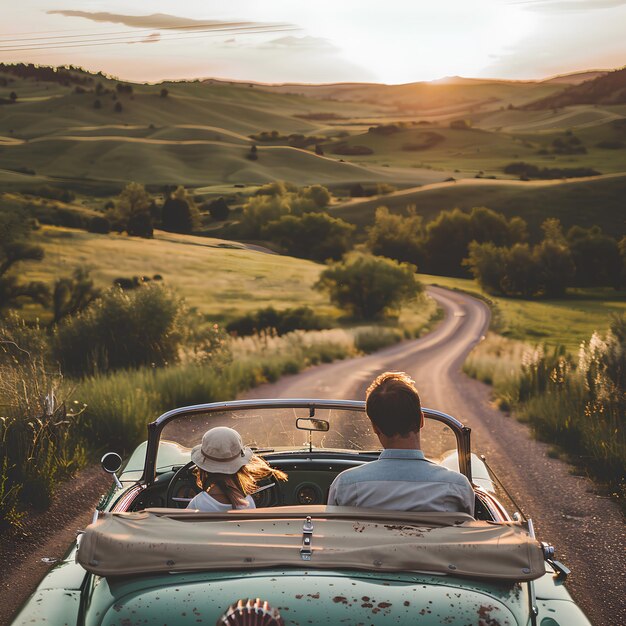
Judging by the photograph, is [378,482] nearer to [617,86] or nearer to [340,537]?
[340,537]

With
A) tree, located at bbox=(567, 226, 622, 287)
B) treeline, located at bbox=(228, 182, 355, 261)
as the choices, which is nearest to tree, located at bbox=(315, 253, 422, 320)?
tree, located at bbox=(567, 226, 622, 287)

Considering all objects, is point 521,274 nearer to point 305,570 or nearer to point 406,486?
point 406,486

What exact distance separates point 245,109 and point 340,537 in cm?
5837

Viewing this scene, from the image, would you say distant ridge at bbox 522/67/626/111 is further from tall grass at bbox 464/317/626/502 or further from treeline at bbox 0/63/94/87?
treeline at bbox 0/63/94/87

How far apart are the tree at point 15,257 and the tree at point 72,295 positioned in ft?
4.88

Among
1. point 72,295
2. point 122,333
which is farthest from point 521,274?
point 122,333

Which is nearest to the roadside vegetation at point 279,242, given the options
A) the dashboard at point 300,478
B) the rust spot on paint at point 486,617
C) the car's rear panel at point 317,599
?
the dashboard at point 300,478

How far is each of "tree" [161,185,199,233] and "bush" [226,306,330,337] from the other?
9.95 metres

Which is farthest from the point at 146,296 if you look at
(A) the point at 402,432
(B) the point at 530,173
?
(B) the point at 530,173

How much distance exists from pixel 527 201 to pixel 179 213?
23.1 m

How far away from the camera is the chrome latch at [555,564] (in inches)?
118

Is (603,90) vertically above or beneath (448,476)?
above

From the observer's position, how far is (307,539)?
8.82ft

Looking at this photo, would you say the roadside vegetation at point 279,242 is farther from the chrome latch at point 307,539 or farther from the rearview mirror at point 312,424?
the chrome latch at point 307,539
